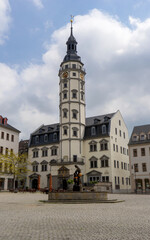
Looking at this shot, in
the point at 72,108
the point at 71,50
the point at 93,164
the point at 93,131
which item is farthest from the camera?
the point at 71,50

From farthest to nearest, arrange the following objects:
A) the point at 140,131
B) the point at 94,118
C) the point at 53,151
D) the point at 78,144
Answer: the point at 53,151 → the point at 94,118 → the point at 78,144 → the point at 140,131

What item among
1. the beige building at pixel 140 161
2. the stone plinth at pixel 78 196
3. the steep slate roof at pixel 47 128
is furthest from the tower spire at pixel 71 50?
the stone plinth at pixel 78 196

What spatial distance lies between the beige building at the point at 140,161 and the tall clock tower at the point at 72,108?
12.0 metres

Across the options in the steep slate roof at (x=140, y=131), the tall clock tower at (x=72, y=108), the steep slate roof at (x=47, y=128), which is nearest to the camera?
the steep slate roof at (x=140, y=131)

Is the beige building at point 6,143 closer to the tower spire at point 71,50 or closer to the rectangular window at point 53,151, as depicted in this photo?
the rectangular window at point 53,151

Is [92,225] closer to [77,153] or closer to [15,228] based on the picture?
[15,228]

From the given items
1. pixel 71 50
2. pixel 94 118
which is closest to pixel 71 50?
pixel 71 50

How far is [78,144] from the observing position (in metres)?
60.8

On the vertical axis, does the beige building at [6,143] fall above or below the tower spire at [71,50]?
below

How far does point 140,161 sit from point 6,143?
32.1 metres

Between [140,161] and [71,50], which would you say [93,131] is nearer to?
[140,161]

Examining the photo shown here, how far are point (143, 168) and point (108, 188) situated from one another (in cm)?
845

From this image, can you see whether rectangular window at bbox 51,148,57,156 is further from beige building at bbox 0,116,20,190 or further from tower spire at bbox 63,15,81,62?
tower spire at bbox 63,15,81,62

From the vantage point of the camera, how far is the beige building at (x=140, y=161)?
178 feet
